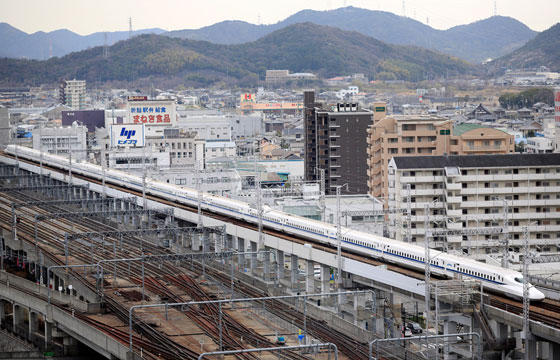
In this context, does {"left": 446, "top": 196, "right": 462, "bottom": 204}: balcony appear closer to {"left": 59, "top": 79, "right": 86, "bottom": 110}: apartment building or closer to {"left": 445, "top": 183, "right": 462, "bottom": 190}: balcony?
{"left": 445, "top": 183, "right": 462, "bottom": 190}: balcony

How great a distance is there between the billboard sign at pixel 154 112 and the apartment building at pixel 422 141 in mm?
37138

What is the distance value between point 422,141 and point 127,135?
27.2 meters

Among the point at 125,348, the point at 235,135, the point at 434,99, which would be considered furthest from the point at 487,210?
the point at 434,99

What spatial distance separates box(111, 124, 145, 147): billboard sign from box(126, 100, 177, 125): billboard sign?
1602 cm

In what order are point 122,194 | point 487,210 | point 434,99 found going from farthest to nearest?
point 434,99
point 122,194
point 487,210

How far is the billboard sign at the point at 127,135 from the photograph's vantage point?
72938 mm

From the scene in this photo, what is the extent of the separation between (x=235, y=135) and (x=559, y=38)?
3745 inches

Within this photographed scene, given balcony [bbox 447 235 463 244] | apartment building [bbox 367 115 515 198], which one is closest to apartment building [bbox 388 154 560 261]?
balcony [bbox 447 235 463 244]

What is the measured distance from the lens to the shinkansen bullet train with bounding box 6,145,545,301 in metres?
26.9

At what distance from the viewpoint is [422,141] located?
53688 mm

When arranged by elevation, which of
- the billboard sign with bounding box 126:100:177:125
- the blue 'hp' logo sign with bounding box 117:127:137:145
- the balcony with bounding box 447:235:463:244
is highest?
the billboard sign with bounding box 126:100:177:125

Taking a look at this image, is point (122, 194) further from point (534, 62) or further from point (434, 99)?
point (534, 62)

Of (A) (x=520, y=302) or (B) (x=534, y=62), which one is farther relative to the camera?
(B) (x=534, y=62)

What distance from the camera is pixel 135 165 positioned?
70.8 m
